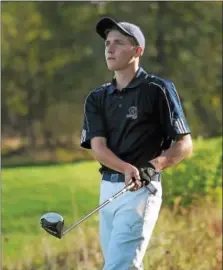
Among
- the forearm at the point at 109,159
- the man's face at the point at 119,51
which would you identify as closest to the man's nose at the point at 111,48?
the man's face at the point at 119,51

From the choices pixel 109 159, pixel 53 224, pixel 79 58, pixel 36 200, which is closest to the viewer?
pixel 53 224

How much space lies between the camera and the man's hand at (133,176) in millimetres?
4043

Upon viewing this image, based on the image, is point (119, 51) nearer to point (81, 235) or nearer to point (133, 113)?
point (133, 113)

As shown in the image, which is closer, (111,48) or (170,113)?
(170,113)

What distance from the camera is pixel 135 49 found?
170 inches

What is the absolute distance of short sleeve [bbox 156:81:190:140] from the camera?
13.7 feet

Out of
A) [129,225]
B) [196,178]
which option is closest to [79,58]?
[196,178]

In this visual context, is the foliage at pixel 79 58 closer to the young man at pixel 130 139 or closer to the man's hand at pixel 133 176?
the young man at pixel 130 139

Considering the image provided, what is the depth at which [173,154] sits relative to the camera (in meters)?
4.18

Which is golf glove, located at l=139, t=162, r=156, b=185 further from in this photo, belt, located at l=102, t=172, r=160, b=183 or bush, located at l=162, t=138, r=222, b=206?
bush, located at l=162, t=138, r=222, b=206

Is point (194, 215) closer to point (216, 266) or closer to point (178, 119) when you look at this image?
point (216, 266)

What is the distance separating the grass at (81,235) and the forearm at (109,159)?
75.1 inches

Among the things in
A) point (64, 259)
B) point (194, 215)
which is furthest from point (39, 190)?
point (64, 259)

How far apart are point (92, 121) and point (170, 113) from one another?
43cm
